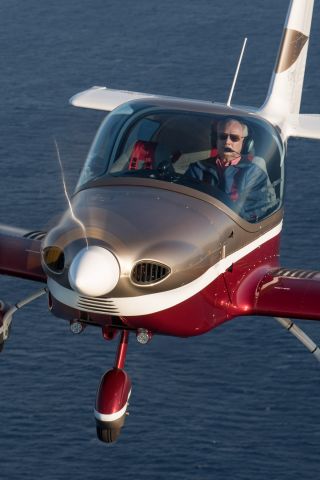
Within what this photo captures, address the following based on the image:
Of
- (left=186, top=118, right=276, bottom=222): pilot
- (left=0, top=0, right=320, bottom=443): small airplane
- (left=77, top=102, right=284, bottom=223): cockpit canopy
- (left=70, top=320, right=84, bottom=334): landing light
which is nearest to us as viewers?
(left=0, top=0, right=320, bottom=443): small airplane

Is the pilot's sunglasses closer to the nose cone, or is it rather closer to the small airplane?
the small airplane

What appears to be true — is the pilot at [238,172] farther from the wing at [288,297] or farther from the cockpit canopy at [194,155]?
the wing at [288,297]

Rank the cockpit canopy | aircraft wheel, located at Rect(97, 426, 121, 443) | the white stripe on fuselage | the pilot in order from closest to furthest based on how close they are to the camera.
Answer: the white stripe on fuselage
the cockpit canopy
the pilot
aircraft wheel, located at Rect(97, 426, 121, 443)

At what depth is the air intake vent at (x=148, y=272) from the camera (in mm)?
28703

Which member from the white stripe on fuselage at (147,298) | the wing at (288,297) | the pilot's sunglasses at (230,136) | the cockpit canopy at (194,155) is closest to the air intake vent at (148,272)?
the white stripe on fuselage at (147,298)

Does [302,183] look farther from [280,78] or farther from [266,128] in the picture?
[266,128]

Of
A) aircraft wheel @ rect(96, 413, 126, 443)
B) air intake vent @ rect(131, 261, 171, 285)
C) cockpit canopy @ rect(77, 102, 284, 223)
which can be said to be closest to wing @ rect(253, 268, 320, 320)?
cockpit canopy @ rect(77, 102, 284, 223)

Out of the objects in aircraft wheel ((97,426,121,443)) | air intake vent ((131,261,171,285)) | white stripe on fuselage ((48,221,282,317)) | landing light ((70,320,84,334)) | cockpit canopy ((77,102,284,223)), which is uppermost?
cockpit canopy ((77,102,284,223))

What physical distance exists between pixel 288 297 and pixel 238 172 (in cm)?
284

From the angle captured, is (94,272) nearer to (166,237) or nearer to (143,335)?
(166,237)

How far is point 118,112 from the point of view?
33625 millimetres

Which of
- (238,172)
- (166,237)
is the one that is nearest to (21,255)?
(238,172)

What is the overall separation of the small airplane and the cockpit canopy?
0.03 m

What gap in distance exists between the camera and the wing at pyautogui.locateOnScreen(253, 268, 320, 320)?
108ft
